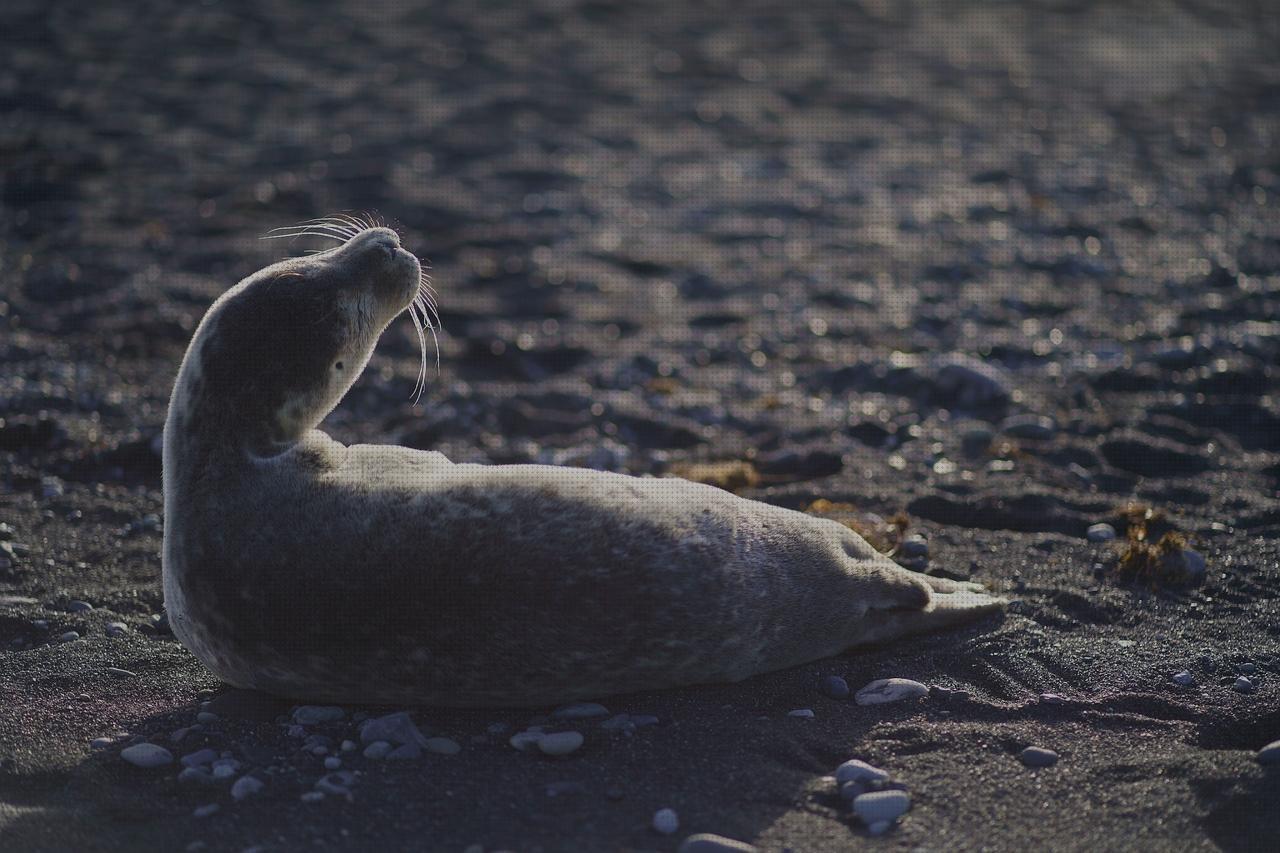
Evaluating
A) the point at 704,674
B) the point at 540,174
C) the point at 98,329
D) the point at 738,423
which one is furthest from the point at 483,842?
the point at 540,174

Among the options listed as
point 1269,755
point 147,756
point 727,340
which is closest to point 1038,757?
point 1269,755

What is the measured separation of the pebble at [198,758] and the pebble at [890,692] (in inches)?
80.6

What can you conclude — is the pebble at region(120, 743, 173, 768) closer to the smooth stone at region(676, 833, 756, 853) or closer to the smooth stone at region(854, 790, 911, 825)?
the smooth stone at region(676, 833, 756, 853)

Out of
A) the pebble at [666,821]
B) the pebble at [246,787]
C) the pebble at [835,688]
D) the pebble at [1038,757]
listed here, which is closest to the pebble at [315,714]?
the pebble at [246,787]

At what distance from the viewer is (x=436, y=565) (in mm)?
3959

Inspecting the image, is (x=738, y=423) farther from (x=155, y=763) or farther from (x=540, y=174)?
(x=540, y=174)

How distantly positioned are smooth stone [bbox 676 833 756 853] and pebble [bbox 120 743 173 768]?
162 cm

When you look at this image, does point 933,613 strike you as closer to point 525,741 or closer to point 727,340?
point 525,741

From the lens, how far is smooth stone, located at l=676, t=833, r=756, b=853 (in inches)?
134

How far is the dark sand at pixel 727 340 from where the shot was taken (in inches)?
152

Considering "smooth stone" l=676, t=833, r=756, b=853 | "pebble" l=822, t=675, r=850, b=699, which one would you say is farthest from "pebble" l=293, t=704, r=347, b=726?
"pebble" l=822, t=675, r=850, b=699

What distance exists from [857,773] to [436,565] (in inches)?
55.0

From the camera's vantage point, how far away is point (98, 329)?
782 cm

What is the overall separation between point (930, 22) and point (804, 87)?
4.01 meters
